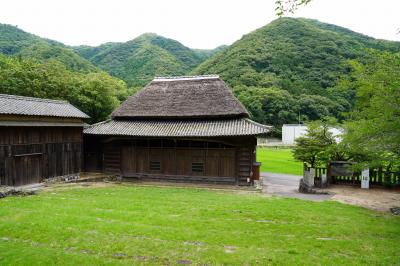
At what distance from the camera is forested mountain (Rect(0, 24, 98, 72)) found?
52281mm

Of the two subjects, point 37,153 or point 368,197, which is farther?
point 37,153

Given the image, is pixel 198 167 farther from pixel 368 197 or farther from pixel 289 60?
pixel 289 60

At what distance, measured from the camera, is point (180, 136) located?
1912 cm

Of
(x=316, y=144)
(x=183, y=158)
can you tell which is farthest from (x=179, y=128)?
(x=316, y=144)

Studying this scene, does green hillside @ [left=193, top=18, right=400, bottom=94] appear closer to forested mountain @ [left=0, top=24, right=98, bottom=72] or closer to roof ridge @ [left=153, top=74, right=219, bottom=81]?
forested mountain @ [left=0, top=24, right=98, bottom=72]

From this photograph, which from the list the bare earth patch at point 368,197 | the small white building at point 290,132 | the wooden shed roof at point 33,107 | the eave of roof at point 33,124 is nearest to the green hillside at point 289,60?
the small white building at point 290,132

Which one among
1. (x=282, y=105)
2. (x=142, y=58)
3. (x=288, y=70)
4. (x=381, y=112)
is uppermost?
(x=142, y=58)

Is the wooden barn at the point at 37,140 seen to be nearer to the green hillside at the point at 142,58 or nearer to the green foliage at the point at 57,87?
the green foliage at the point at 57,87

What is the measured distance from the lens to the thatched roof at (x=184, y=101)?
2078 centimetres

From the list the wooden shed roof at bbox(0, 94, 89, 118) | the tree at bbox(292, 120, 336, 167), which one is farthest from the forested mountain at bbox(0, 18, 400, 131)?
the tree at bbox(292, 120, 336, 167)

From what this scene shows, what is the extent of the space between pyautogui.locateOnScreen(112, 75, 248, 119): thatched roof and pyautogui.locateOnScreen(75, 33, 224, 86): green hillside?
37417 millimetres

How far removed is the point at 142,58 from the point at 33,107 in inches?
2593

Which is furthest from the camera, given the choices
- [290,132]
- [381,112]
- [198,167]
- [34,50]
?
[290,132]

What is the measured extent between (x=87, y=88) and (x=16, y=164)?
51.4ft
